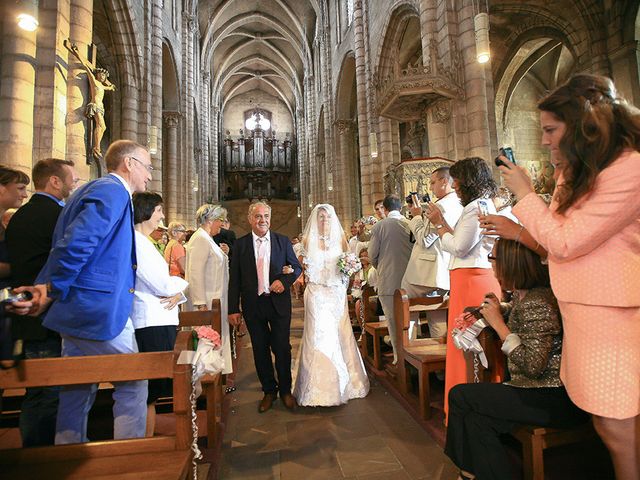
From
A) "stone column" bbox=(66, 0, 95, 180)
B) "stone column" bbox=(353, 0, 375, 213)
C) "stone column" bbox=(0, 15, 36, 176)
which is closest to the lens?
"stone column" bbox=(0, 15, 36, 176)

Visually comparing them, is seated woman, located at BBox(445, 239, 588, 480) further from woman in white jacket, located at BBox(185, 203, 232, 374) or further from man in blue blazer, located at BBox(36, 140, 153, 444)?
woman in white jacket, located at BBox(185, 203, 232, 374)

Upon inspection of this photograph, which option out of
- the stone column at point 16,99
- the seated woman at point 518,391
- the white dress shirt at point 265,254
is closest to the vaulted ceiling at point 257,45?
the stone column at point 16,99

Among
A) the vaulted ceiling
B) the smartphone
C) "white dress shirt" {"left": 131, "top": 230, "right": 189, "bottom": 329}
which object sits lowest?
"white dress shirt" {"left": 131, "top": 230, "right": 189, "bottom": 329}

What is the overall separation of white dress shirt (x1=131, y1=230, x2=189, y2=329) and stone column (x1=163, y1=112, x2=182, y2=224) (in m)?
12.7

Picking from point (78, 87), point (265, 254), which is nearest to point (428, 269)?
point (265, 254)

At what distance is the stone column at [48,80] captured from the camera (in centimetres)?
555

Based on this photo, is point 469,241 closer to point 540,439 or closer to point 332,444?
point 540,439

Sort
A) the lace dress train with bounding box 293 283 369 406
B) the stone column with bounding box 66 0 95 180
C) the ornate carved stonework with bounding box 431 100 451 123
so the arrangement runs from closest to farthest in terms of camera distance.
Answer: the lace dress train with bounding box 293 283 369 406
the stone column with bounding box 66 0 95 180
the ornate carved stonework with bounding box 431 100 451 123

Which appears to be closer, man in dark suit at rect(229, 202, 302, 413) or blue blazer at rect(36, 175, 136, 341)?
blue blazer at rect(36, 175, 136, 341)

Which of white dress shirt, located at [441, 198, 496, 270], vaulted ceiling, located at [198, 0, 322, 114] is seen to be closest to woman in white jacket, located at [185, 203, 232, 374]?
white dress shirt, located at [441, 198, 496, 270]

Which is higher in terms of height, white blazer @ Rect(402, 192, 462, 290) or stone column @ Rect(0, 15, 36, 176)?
stone column @ Rect(0, 15, 36, 176)

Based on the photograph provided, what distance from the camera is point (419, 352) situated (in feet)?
11.0

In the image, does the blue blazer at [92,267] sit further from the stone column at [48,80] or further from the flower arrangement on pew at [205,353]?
the stone column at [48,80]

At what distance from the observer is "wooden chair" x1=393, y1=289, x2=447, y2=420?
3.10 metres
